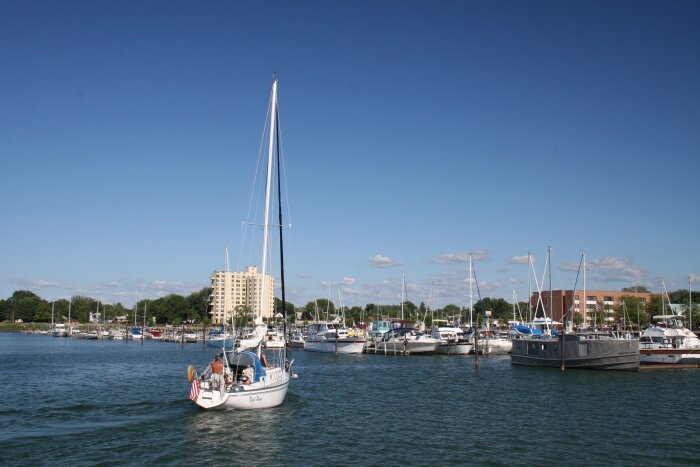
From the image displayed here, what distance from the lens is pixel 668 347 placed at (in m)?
70.6

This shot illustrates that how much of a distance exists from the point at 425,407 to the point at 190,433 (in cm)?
1742

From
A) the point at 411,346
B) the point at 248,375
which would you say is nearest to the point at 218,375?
the point at 248,375

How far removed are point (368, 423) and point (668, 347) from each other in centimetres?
5017

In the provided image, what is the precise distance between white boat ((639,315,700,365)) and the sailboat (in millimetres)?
47466

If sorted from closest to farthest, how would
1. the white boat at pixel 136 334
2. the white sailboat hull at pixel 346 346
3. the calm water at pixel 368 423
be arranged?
1. the calm water at pixel 368 423
2. the white sailboat hull at pixel 346 346
3. the white boat at pixel 136 334

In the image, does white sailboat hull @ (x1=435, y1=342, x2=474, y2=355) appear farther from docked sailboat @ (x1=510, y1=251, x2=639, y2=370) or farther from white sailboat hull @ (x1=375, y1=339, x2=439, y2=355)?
docked sailboat @ (x1=510, y1=251, x2=639, y2=370)

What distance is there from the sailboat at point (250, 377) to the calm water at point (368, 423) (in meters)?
0.93

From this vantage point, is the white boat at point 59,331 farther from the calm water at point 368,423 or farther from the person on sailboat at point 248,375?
the person on sailboat at point 248,375

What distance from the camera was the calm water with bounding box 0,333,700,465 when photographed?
28.0m

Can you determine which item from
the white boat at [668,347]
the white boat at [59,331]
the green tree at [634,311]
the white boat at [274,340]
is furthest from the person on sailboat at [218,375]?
the white boat at [59,331]

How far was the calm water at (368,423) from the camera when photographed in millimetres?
27953

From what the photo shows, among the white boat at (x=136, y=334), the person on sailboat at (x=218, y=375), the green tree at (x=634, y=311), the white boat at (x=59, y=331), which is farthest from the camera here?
the white boat at (x=59, y=331)

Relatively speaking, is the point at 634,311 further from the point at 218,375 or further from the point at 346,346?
the point at 218,375

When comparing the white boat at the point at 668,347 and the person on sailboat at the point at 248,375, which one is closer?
the person on sailboat at the point at 248,375
